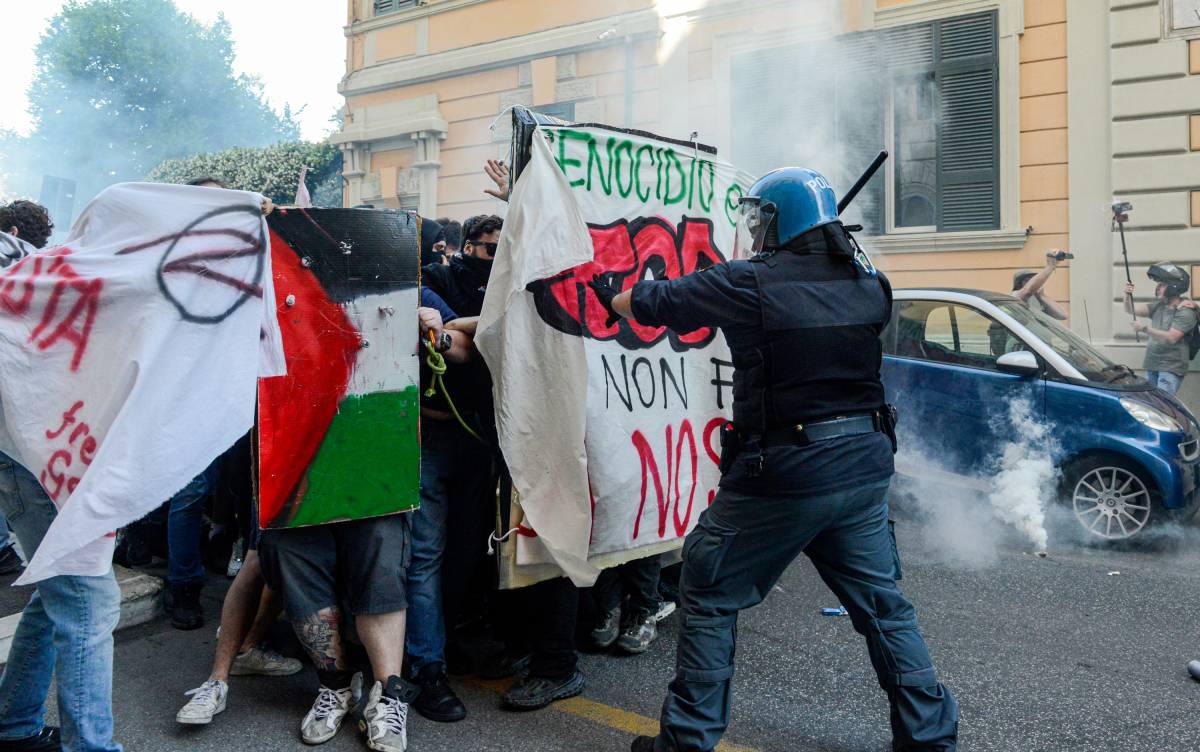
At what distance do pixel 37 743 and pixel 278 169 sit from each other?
19896 millimetres

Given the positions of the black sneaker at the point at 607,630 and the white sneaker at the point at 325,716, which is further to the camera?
the black sneaker at the point at 607,630

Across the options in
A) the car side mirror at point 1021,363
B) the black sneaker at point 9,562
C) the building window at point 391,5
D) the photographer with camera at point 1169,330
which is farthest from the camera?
the building window at point 391,5

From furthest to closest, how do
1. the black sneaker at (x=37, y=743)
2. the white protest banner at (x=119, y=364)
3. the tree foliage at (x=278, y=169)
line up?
the tree foliage at (x=278, y=169) → the black sneaker at (x=37, y=743) → the white protest banner at (x=119, y=364)

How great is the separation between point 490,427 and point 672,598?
1.45 metres

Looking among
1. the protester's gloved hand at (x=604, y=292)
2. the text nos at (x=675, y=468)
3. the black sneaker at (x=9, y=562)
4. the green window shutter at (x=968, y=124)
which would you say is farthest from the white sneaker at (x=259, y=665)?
the green window shutter at (x=968, y=124)

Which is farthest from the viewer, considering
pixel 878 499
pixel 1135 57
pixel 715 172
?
pixel 1135 57

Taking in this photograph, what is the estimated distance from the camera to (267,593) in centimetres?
371

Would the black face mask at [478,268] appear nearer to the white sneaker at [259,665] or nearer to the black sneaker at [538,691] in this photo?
the black sneaker at [538,691]

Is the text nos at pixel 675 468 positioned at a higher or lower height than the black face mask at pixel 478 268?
lower

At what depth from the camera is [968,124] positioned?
9.84 metres

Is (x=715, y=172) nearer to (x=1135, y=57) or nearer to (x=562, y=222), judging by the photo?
(x=562, y=222)

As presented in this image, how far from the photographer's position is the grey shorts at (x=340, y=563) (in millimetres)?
3199

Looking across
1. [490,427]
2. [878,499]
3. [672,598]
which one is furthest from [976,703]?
[490,427]

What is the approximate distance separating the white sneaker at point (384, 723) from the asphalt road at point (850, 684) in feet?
0.27
